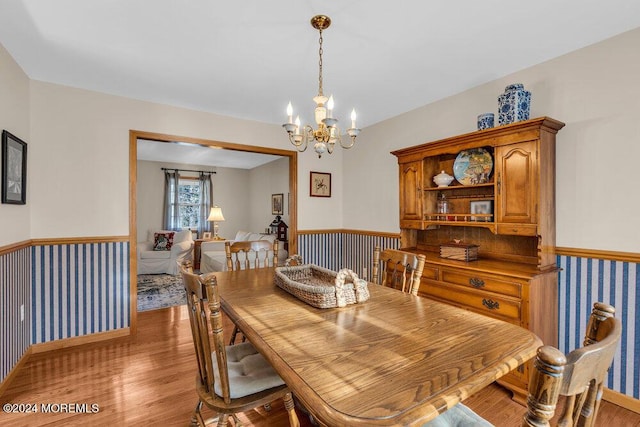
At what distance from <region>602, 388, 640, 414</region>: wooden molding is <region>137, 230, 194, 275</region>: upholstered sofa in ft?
18.6

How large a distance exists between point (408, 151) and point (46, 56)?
9.93 feet

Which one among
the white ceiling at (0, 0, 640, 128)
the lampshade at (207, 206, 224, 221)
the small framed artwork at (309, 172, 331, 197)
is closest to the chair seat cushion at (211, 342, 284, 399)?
the white ceiling at (0, 0, 640, 128)

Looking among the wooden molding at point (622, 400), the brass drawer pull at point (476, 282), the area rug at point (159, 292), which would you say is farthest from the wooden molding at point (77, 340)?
the wooden molding at point (622, 400)

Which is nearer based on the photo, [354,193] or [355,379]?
[355,379]

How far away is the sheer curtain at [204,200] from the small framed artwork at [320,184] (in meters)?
4.27

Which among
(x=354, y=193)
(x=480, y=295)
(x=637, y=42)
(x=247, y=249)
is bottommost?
(x=480, y=295)

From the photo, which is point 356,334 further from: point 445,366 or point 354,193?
point 354,193

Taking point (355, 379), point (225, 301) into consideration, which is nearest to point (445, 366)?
point (355, 379)

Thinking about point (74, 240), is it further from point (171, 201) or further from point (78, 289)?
point (171, 201)

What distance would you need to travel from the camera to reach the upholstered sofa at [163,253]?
5.81 metres

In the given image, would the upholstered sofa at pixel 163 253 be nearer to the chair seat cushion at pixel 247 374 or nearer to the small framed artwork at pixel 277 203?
the small framed artwork at pixel 277 203

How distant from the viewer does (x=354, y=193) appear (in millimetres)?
4258

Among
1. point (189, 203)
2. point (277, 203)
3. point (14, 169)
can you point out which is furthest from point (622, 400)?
point (189, 203)

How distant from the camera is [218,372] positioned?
137 cm
